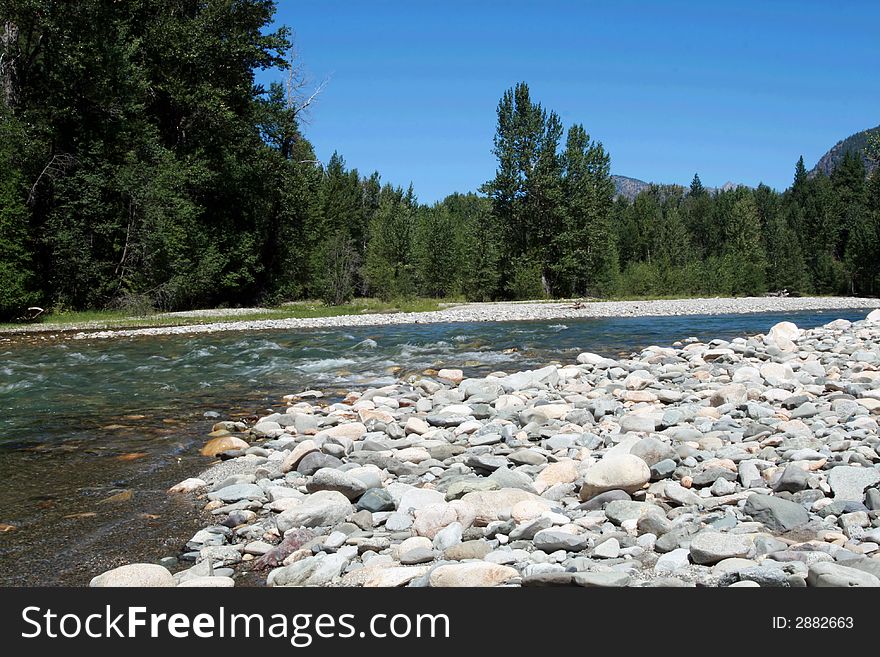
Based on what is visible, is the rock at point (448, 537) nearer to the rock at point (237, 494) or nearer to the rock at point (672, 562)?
the rock at point (672, 562)

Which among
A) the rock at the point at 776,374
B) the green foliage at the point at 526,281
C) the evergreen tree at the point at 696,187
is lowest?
the rock at the point at 776,374

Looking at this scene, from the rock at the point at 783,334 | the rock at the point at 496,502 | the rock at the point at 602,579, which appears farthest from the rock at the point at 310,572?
the rock at the point at 783,334

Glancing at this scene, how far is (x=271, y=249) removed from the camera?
108ft

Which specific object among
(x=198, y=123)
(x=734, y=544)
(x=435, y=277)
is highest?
(x=198, y=123)

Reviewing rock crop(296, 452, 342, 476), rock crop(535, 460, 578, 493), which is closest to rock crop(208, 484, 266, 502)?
rock crop(296, 452, 342, 476)

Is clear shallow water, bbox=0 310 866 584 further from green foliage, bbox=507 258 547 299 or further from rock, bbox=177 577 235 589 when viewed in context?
green foliage, bbox=507 258 547 299

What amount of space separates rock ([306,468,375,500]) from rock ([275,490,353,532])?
0.67 feet

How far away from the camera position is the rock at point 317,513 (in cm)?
405

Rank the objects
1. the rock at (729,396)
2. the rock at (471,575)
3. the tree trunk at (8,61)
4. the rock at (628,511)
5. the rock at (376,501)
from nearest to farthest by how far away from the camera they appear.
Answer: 1. the rock at (471,575)
2. the rock at (628,511)
3. the rock at (376,501)
4. the rock at (729,396)
5. the tree trunk at (8,61)

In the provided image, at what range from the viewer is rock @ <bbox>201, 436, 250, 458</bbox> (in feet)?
19.8

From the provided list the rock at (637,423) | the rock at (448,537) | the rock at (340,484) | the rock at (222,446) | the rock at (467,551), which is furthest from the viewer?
the rock at (222,446)
